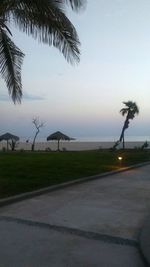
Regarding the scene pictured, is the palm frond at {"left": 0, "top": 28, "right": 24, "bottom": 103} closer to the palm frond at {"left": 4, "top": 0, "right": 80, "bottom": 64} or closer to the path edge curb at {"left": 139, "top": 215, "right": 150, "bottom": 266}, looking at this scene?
the palm frond at {"left": 4, "top": 0, "right": 80, "bottom": 64}

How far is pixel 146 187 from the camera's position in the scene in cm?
1155

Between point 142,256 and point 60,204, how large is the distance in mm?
3674

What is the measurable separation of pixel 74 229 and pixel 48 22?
6.09 metres

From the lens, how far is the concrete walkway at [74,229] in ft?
16.5

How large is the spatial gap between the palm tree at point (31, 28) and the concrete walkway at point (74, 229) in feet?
12.9

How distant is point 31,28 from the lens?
35.9 ft

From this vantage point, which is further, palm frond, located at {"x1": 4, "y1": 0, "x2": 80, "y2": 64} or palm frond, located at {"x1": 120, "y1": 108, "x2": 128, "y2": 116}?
palm frond, located at {"x1": 120, "y1": 108, "x2": 128, "y2": 116}

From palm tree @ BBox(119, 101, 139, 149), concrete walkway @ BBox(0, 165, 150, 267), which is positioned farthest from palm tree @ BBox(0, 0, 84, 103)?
palm tree @ BBox(119, 101, 139, 149)

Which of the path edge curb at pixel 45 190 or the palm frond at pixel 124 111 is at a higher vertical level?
the palm frond at pixel 124 111

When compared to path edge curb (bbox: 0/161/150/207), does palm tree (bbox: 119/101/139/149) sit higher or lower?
higher

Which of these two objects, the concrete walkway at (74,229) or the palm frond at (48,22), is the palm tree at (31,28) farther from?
the concrete walkway at (74,229)

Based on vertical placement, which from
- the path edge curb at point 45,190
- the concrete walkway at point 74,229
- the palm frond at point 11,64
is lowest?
the concrete walkway at point 74,229

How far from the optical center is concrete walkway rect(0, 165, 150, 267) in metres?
5.03

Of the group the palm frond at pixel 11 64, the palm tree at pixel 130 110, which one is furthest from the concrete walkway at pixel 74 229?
the palm tree at pixel 130 110
